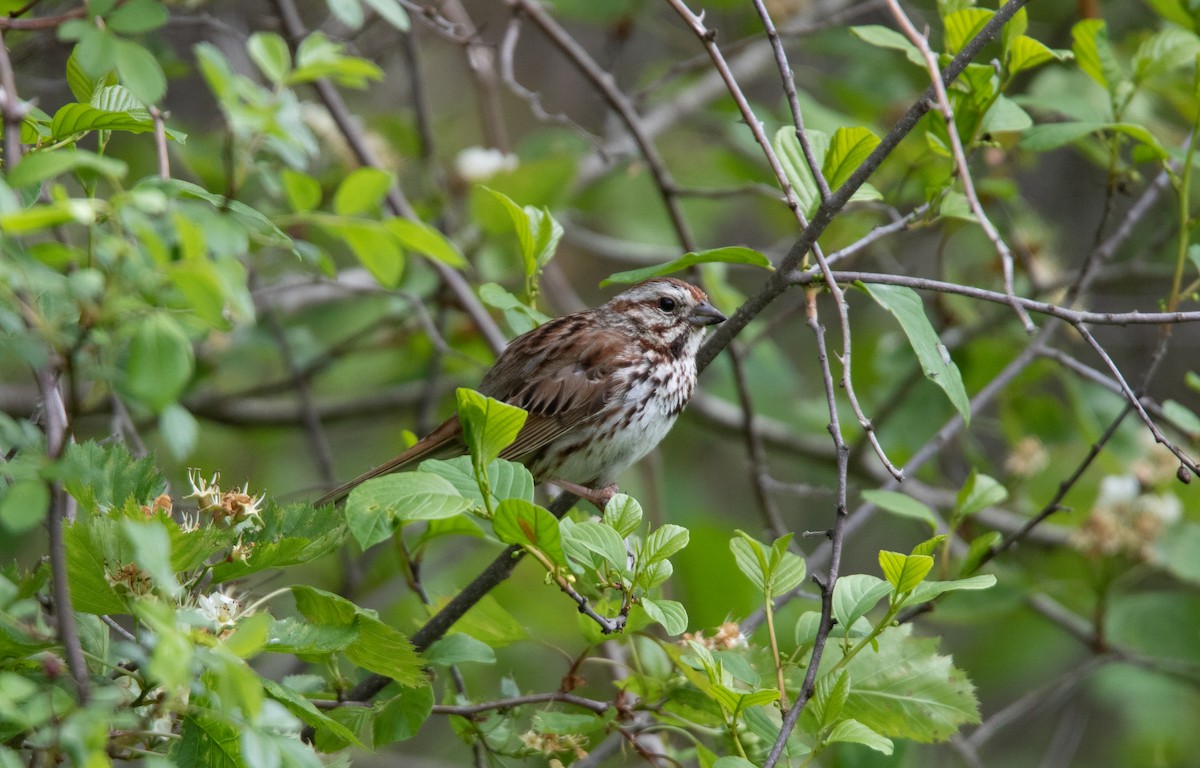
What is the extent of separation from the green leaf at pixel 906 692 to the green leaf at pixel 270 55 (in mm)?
1680

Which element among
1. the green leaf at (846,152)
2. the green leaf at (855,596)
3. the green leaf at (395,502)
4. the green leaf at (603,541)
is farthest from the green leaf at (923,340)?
the green leaf at (395,502)

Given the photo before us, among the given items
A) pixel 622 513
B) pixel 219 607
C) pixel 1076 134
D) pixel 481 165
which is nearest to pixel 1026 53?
pixel 1076 134

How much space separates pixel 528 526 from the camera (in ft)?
6.84

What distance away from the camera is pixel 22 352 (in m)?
1.43

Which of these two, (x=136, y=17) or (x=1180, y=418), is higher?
(x=136, y=17)

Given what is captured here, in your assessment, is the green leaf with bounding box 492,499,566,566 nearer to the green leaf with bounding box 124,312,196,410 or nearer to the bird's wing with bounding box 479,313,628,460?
the green leaf with bounding box 124,312,196,410

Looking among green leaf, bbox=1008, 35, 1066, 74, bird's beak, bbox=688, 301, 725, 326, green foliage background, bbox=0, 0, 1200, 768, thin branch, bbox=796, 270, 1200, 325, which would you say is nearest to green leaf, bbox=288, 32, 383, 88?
green foliage background, bbox=0, 0, 1200, 768

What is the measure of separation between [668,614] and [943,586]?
1.62ft

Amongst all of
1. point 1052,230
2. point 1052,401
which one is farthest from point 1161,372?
point 1052,401

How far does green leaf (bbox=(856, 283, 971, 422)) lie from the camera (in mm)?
2424

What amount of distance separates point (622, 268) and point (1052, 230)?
2874 mm

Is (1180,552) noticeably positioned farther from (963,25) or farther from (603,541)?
(603,541)

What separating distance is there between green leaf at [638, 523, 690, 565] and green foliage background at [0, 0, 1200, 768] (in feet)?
0.04

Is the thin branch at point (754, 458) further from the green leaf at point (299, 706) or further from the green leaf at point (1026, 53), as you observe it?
the green leaf at point (299, 706)
